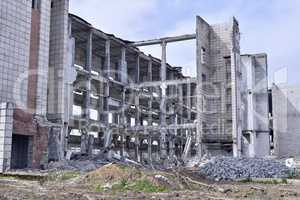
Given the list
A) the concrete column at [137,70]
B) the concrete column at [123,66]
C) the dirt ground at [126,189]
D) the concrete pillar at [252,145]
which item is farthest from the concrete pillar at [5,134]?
the concrete pillar at [252,145]

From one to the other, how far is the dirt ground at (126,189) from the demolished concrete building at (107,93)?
7.41 meters

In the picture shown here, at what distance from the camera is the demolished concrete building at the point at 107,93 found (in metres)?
23.3

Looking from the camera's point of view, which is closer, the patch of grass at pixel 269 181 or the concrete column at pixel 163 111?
the patch of grass at pixel 269 181

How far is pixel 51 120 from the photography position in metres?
26.8

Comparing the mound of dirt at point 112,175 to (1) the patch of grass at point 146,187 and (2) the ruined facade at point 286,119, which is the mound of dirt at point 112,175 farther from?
(2) the ruined facade at point 286,119

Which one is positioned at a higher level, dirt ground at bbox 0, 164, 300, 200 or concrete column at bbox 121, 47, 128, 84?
concrete column at bbox 121, 47, 128, 84

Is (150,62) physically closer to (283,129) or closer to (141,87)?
(141,87)

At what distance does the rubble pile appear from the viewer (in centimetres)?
2033

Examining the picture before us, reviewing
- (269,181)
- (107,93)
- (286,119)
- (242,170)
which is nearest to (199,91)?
(107,93)

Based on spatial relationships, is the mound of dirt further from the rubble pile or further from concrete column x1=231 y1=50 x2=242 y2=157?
concrete column x1=231 y1=50 x2=242 y2=157

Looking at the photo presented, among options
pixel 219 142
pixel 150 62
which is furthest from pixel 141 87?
pixel 219 142

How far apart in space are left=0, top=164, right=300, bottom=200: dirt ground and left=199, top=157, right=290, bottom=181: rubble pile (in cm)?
606

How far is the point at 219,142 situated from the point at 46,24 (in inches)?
718
